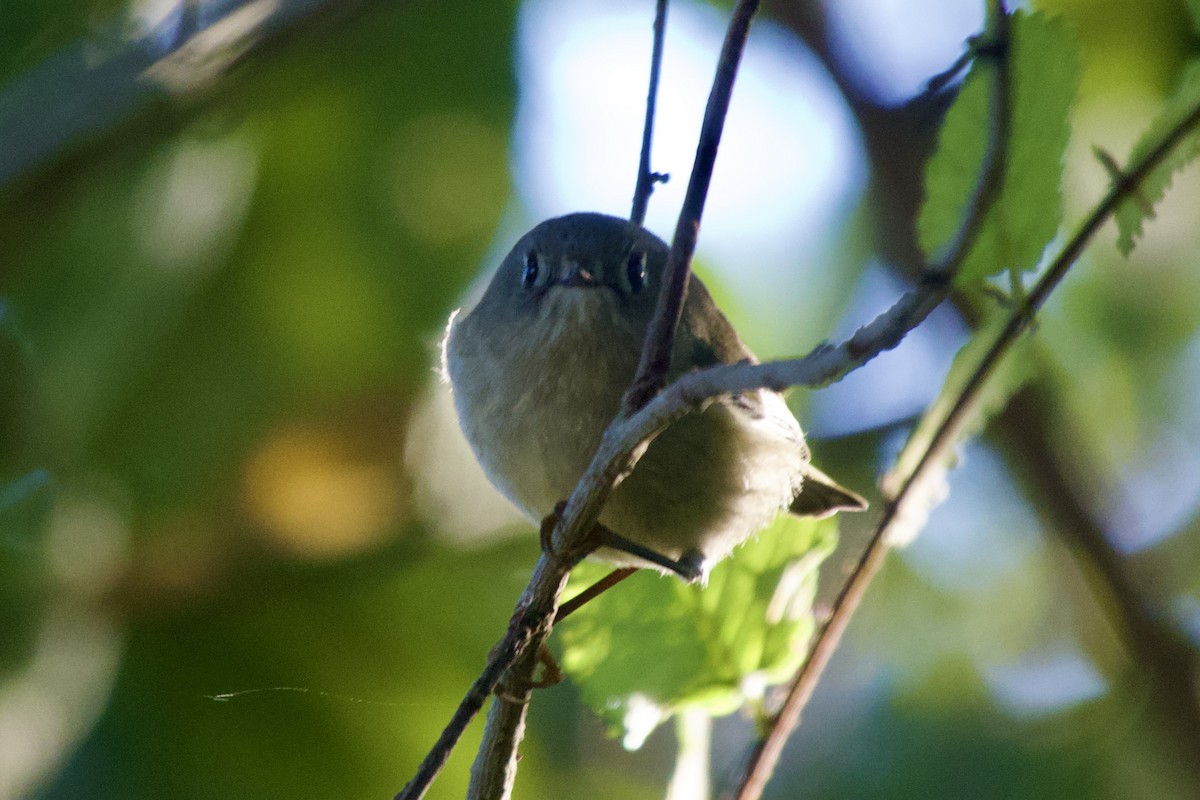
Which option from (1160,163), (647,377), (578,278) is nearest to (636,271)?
(578,278)

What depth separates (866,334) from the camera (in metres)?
1.00

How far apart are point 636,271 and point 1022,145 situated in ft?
4.25

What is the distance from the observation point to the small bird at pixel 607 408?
2289 mm

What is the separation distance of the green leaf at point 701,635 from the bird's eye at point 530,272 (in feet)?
3.08

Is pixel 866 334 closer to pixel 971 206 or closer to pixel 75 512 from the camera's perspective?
pixel 971 206

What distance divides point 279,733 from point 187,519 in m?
0.57

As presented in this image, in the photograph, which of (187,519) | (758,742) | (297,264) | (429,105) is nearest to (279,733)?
(187,519)

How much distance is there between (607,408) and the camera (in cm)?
228

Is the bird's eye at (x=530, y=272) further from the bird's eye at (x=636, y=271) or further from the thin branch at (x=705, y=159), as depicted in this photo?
the thin branch at (x=705, y=159)

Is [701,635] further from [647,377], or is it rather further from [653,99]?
[653,99]

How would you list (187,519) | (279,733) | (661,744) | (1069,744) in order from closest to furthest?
1. (279,733)
2. (187,519)
3. (1069,744)
4. (661,744)

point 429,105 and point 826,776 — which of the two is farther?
point 826,776

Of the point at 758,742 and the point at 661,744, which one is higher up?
the point at 661,744

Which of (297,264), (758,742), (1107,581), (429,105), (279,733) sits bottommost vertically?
(758,742)
